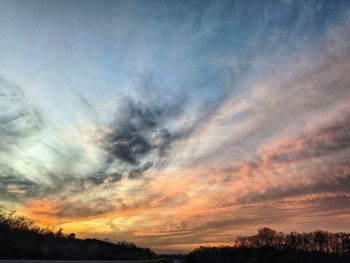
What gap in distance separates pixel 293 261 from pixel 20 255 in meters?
51.9

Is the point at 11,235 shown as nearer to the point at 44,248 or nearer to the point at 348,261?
the point at 44,248

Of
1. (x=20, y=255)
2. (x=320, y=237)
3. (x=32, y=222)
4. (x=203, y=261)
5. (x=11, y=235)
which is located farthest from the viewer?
(x=320, y=237)

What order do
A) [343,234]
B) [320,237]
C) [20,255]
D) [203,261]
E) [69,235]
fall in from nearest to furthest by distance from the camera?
[20,255] → [69,235] → [203,261] → [343,234] → [320,237]

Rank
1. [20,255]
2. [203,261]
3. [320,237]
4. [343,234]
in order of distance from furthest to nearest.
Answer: [320,237] → [343,234] → [203,261] → [20,255]

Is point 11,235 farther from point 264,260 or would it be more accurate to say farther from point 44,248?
point 264,260

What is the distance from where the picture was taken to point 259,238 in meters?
184

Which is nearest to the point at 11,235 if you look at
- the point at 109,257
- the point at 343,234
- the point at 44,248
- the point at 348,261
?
the point at 44,248

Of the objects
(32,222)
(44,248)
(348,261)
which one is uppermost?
(32,222)

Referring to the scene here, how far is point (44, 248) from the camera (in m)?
57.6

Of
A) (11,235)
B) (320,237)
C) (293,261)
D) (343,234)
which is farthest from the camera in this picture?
(320,237)

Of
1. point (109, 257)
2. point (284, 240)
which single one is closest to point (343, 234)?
point (284, 240)

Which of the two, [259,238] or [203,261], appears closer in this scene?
[203,261]

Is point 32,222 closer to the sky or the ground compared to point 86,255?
closer to the sky

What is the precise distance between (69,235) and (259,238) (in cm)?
Answer: 11237
